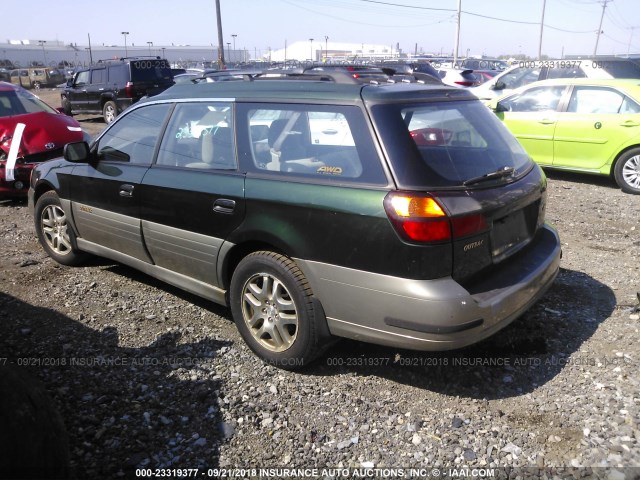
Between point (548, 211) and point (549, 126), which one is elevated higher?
point (549, 126)

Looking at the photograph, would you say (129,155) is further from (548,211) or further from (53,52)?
(53,52)

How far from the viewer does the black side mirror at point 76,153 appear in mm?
4504

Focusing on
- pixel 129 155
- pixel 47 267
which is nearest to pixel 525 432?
pixel 129 155

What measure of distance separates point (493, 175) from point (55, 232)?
166 inches

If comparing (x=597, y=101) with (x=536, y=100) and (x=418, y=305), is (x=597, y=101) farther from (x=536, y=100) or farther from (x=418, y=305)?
(x=418, y=305)

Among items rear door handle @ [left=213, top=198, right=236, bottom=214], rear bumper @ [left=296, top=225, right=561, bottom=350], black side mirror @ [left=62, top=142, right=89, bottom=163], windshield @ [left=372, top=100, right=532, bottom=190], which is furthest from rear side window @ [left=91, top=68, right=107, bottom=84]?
rear bumper @ [left=296, top=225, right=561, bottom=350]

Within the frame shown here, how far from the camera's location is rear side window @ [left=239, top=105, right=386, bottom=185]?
2.90m

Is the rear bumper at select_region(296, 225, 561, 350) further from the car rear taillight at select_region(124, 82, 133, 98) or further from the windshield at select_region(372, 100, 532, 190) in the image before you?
the car rear taillight at select_region(124, 82, 133, 98)

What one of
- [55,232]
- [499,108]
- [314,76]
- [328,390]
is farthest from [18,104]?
[499,108]

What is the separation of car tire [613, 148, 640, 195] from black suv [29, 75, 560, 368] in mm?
5006

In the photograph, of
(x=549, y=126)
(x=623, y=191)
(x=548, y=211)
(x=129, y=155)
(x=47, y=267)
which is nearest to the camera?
(x=129, y=155)

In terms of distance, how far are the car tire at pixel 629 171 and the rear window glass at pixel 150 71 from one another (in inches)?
567

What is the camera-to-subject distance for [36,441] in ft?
6.77

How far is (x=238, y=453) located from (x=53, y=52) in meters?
99.0
